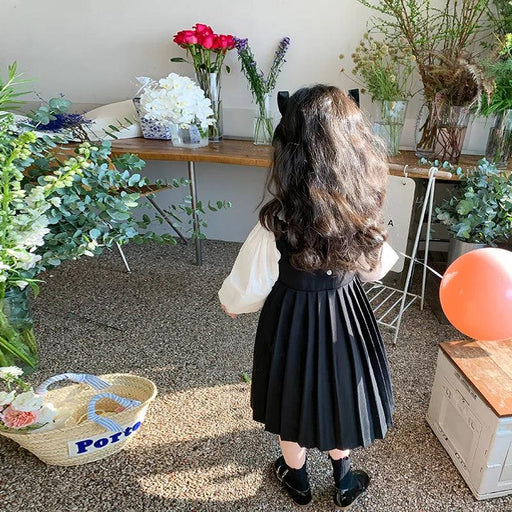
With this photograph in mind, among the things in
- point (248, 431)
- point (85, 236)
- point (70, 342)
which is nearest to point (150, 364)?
point (70, 342)

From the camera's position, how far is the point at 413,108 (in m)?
2.75

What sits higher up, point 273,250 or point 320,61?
point 320,61

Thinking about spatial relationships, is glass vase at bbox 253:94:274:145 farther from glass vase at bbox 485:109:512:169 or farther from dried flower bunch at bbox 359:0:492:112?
glass vase at bbox 485:109:512:169

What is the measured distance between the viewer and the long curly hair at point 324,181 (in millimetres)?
1070

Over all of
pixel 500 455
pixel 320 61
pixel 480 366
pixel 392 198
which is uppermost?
pixel 320 61

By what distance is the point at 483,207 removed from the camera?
2068mm

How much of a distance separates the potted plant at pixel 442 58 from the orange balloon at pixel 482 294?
0.99 metres

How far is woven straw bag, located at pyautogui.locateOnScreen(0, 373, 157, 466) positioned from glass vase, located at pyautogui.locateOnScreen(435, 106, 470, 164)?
1801 millimetres

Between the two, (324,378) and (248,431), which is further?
(248,431)

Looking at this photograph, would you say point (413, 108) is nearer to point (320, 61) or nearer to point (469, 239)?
point (320, 61)

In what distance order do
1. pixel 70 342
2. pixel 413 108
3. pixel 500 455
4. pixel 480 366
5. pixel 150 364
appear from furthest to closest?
pixel 413 108 < pixel 70 342 < pixel 150 364 < pixel 480 366 < pixel 500 455

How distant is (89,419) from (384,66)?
228cm

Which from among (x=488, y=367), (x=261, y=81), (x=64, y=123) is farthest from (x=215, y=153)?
(x=488, y=367)

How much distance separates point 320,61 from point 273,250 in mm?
1967
